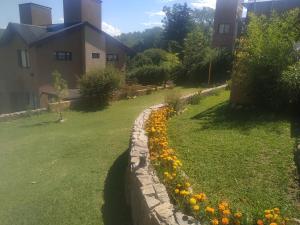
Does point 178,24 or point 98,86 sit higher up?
point 178,24

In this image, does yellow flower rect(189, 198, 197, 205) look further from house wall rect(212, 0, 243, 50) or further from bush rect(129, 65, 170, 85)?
house wall rect(212, 0, 243, 50)

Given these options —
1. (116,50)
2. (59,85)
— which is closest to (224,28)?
(116,50)

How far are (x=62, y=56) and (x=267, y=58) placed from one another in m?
16.0

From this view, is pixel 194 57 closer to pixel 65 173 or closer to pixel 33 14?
pixel 33 14

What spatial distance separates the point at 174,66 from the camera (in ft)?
88.4

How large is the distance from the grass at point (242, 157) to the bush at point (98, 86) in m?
6.99

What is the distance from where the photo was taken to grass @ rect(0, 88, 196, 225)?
4703 millimetres

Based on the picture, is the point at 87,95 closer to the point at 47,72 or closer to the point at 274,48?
the point at 47,72

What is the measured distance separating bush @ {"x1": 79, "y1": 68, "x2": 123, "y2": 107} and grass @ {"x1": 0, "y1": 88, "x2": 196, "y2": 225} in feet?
11.6

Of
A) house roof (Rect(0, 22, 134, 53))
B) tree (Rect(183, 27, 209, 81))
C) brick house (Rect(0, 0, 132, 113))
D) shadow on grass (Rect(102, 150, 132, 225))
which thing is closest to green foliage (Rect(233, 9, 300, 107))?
shadow on grass (Rect(102, 150, 132, 225))

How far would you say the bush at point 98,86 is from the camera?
15.1m

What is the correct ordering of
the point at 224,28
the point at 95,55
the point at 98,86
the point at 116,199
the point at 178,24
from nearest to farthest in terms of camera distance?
the point at 116,199
the point at 98,86
the point at 95,55
the point at 224,28
the point at 178,24

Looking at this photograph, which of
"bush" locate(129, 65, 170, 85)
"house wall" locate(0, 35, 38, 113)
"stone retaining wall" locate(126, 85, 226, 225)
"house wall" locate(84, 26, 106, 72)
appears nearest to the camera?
"stone retaining wall" locate(126, 85, 226, 225)

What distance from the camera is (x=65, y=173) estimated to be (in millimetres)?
6422
